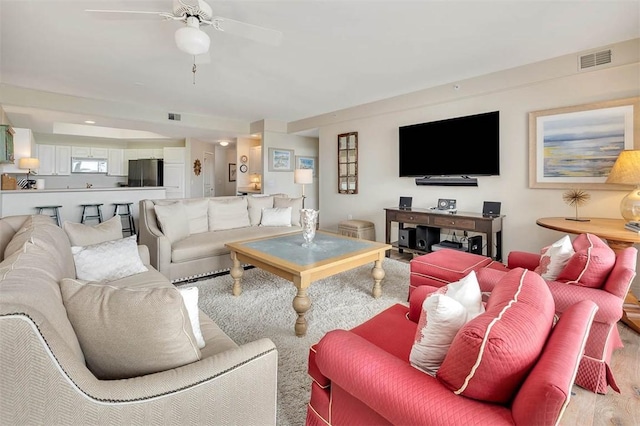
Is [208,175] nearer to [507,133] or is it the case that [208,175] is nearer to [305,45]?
[305,45]

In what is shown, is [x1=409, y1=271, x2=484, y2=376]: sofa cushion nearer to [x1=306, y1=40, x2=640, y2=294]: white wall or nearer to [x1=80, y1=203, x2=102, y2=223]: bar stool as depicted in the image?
[x1=306, y1=40, x2=640, y2=294]: white wall

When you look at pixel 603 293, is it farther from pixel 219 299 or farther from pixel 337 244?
pixel 219 299

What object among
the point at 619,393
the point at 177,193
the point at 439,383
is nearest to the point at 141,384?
the point at 439,383

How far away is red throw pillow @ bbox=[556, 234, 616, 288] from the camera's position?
1660mm

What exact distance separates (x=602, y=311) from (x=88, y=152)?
10126mm

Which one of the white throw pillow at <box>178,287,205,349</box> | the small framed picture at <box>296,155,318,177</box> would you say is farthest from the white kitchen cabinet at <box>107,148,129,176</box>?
the white throw pillow at <box>178,287,205,349</box>

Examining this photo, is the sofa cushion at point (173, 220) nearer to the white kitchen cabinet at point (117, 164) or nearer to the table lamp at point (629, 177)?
the table lamp at point (629, 177)

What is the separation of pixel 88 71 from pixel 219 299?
3.48 metres

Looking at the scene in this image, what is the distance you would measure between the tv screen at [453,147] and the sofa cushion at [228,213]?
259cm

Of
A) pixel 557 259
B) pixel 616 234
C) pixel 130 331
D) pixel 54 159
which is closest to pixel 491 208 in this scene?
pixel 616 234

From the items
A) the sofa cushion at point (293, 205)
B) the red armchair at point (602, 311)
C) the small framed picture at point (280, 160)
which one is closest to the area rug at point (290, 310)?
the sofa cushion at point (293, 205)

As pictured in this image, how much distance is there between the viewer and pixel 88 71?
384 centimetres

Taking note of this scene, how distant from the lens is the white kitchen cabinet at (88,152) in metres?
7.74

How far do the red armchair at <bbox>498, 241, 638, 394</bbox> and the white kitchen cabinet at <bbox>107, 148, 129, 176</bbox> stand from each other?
390 inches
